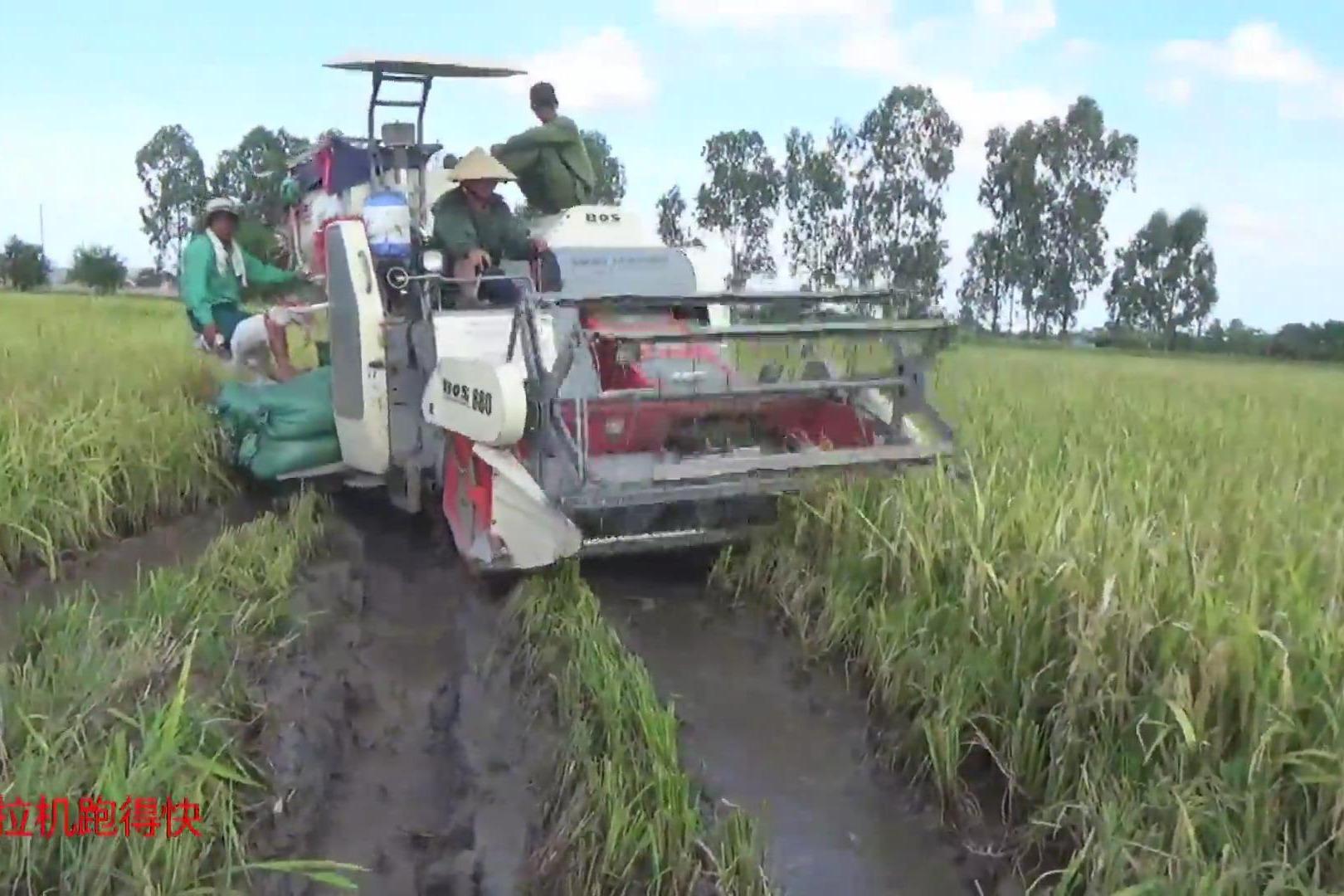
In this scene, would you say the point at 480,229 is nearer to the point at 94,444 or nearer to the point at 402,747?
the point at 94,444

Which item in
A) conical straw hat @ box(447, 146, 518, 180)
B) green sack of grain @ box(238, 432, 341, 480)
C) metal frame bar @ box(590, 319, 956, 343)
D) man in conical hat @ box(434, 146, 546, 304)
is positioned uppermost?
conical straw hat @ box(447, 146, 518, 180)

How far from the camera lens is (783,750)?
3.68m

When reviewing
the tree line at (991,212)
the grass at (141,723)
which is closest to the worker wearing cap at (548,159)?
the grass at (141,723)

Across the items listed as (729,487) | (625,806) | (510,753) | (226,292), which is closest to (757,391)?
(729,487)

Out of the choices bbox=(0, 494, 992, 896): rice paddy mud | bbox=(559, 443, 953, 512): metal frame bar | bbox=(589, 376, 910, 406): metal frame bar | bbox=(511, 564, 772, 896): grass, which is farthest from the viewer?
bbox=(589, 376, 910, 406): metal frame bar

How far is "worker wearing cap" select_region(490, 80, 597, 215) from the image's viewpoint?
6.97 m

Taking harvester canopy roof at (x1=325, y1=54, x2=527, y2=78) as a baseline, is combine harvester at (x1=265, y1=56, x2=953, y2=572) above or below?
below

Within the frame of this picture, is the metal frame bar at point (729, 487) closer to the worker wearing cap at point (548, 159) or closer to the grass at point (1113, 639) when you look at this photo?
the grass at point (1113, 639)

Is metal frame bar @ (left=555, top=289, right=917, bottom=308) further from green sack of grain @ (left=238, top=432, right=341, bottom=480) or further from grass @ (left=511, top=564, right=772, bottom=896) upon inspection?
green sack of grain @ (left=238, top=432, right=341, bottom=480)

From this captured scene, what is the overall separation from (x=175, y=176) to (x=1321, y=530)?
4682 centimetres

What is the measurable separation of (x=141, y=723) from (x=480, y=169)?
3870mm

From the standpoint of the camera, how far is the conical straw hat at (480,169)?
6.23 meters

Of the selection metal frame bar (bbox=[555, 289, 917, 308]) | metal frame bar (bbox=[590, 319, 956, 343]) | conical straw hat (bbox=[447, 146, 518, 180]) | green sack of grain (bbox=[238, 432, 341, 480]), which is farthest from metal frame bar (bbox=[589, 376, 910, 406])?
green sack of grain (bbox=[238, 432, 341, 480])

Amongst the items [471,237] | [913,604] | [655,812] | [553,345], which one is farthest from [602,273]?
[655,812]
